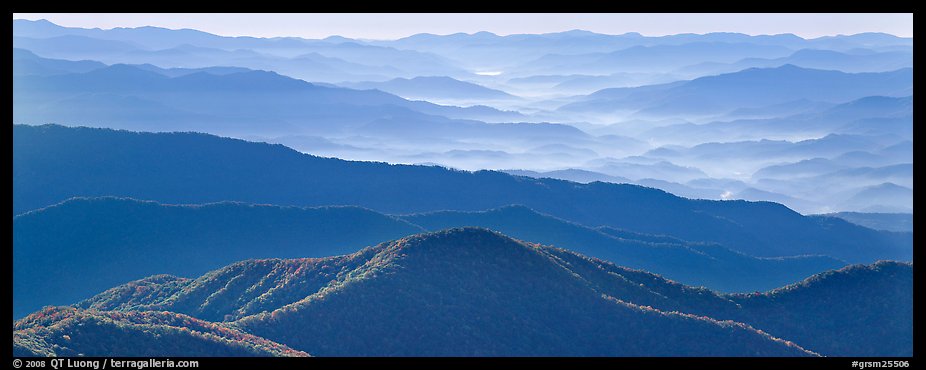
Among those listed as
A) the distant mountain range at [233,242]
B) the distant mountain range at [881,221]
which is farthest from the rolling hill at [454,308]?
the distant mountain range at [881,221]

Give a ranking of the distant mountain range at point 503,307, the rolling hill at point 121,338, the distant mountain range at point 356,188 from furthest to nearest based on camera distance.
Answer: the distant mountain range at point 356,188 → the distant mountain range at point 503,307 → the rolling hill at point 121,338

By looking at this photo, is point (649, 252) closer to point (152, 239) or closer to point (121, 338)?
point (152, 239)

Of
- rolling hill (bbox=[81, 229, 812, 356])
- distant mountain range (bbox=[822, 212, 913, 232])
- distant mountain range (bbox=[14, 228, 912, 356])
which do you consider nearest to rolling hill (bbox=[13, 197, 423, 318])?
distant mountain range (bbox=[14, 228, 912, 356])

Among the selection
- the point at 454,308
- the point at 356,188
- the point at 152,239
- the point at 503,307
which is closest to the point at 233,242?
the point at 152,239

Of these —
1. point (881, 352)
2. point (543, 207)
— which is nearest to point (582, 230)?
point (543, 207)

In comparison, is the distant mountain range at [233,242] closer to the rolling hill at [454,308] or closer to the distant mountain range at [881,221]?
the rolling hill at [454,308]

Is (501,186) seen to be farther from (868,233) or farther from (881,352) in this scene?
(881,352)
